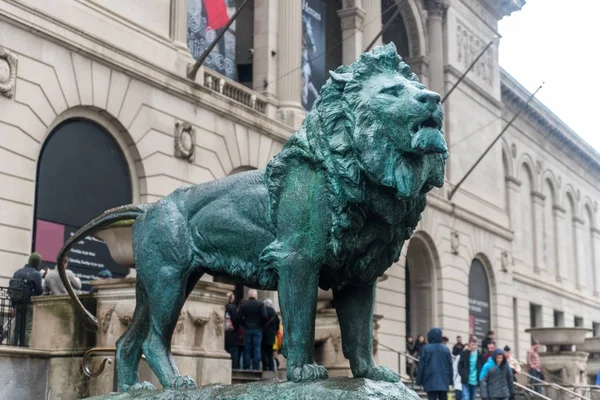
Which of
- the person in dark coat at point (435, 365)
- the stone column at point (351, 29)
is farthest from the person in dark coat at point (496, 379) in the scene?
the stone column at point (351, 29)

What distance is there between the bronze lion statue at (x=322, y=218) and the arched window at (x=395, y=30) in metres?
31.0

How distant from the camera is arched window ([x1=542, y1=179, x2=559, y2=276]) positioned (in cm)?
5469

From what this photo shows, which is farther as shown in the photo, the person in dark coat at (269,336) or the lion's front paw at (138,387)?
the person in dark coat at (269,336)

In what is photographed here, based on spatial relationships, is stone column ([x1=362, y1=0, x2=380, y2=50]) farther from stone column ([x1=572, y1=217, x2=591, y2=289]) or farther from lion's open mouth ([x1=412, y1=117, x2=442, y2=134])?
stone column ([x1=572, y1=217, x2=591, y2=289])

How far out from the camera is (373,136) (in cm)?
491

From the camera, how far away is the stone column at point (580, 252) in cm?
5997

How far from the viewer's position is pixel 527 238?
51562mm

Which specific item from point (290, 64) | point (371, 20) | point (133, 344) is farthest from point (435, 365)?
point (371, 20)

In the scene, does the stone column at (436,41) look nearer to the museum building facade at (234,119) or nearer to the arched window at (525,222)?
the museum building facade at (234,119)

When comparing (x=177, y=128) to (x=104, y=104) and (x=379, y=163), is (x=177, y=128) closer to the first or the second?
(x=104, y=104)

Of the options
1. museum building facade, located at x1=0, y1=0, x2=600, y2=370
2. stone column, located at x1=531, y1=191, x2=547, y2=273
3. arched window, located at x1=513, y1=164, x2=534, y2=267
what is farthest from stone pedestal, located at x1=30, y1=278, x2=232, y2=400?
stone column, located at x1=531, y1=191, x2=547, y2=273

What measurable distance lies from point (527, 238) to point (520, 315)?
21.0ft

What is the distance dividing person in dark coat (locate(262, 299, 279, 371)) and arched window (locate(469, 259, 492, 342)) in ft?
71.9

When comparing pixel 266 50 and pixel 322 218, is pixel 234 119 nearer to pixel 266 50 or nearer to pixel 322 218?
pixel 266 50
